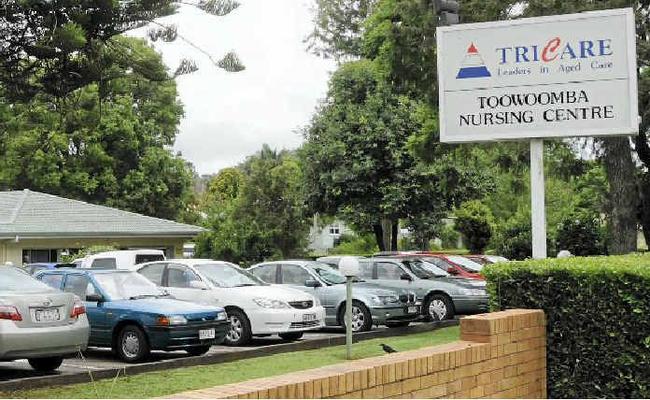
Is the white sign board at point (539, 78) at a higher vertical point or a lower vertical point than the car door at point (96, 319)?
higher

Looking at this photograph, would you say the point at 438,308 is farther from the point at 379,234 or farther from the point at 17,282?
the point at 379,234

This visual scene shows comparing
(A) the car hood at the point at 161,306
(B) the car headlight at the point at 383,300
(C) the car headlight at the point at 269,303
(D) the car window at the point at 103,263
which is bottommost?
(B) the car headlight at the point at 383,300

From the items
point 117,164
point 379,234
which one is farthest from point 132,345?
point 117,164

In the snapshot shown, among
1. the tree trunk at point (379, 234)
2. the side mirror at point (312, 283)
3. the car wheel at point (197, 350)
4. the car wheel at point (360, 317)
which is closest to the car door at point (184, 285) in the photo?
→ the car wheel at point (197, 350)

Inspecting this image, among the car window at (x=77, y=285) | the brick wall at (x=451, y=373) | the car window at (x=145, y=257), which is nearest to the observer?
the brick wall at (x=451, y=373)

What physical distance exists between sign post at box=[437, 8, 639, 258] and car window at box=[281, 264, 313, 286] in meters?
7.79

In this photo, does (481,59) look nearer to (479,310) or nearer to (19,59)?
(19,59)

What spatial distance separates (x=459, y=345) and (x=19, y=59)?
6053mm

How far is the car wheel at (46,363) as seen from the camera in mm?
11891

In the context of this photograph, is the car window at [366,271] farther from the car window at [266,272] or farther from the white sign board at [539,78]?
the white sign board at [539,78]

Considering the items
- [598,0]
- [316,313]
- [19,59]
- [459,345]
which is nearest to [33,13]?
[19,59]

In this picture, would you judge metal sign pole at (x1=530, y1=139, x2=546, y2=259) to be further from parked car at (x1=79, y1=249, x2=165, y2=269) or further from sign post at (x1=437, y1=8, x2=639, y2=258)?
parked car at (x1=79, y1=249, x2=165, y2=269)

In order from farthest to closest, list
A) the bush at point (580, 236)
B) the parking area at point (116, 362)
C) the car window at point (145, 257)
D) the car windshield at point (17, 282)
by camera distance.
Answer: the bush at point (580, 236), the car window at point (145, 257), the car windshield at point (17, 282), the parking area at point (116, 362)

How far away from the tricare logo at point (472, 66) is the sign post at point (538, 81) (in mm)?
14
